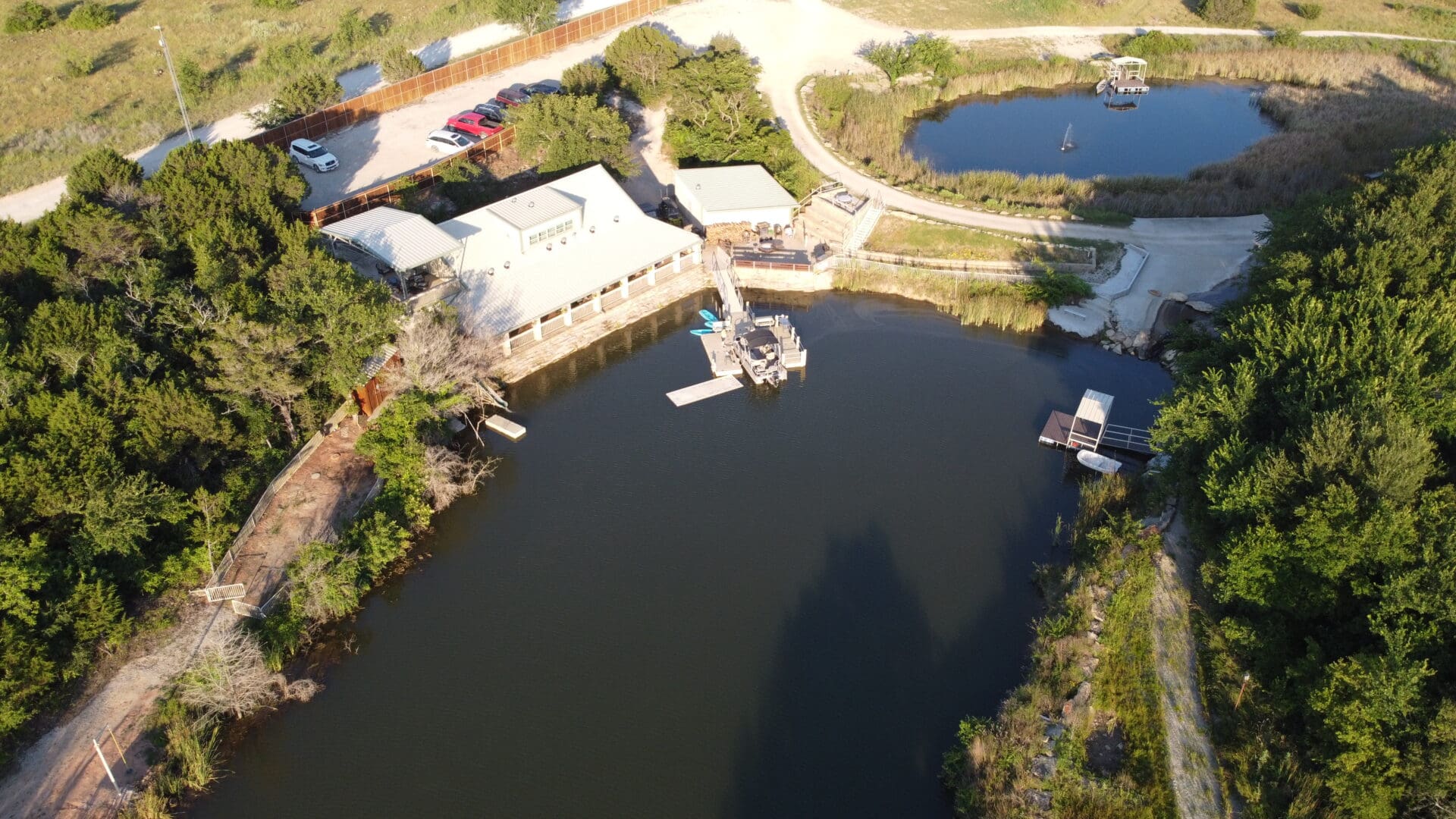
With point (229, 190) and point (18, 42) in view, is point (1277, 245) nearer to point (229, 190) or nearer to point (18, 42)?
point (229, 190)

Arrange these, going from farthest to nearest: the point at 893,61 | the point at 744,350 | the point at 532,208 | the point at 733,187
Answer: the point at 893,61 → the point at 733,187 → the point at 532,208 → the point at 744,350

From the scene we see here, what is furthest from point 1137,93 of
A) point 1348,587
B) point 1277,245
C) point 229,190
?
point 229,190

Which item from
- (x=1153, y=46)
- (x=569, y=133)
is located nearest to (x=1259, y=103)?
(x=1153, y=46)

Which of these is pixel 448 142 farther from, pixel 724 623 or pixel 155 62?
pixel 724 623

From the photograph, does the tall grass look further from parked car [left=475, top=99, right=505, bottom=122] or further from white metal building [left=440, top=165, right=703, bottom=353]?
parked car [left=475, top=99, right=505, bottom=122]

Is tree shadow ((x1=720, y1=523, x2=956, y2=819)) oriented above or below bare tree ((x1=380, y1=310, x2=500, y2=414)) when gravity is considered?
below

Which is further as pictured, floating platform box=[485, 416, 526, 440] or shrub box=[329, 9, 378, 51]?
shrub box=[329, 9, 378, 51]

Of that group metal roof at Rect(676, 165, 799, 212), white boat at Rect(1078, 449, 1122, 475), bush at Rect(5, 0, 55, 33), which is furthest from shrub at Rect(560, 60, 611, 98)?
bush at Rect(5, 0, 55, 33)

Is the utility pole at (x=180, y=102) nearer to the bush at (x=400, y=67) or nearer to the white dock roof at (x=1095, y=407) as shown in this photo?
the bush at (x=400, y=67)
